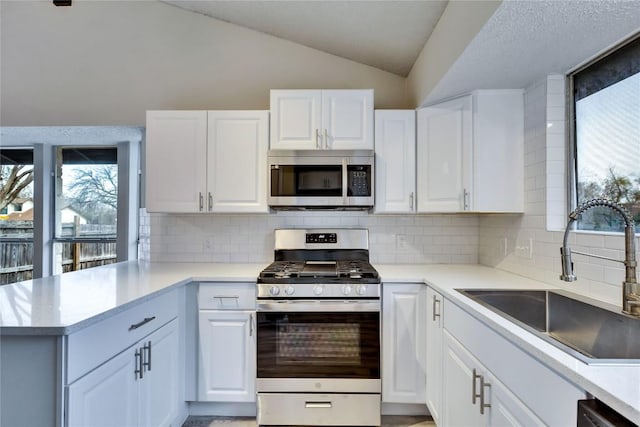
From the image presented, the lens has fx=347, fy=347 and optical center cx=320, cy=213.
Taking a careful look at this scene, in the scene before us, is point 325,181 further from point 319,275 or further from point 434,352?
point 434,352

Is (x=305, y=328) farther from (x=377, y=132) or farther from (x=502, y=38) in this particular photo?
(x=502, y=38)

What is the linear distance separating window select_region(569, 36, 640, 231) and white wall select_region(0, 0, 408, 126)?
4.04ft

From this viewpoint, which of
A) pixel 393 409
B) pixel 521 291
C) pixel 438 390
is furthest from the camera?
pixel 393 409

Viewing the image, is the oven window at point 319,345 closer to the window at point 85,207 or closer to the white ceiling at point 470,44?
the white ceiling at point 470,44

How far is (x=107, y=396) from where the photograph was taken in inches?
53.7

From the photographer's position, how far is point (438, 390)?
1.91m

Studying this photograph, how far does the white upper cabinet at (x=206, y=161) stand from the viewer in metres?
2.43

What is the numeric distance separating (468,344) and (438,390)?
0.59m

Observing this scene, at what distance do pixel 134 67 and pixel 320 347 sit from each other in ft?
8.30

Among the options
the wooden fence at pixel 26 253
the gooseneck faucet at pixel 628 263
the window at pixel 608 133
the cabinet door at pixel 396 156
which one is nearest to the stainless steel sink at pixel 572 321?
the gooseneck faucet at pixel 628 263

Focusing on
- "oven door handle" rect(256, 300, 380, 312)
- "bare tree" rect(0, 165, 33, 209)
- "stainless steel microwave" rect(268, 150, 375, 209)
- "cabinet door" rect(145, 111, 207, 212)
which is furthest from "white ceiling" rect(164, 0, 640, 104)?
"bare tree" rect(0, 165, 33, 209)

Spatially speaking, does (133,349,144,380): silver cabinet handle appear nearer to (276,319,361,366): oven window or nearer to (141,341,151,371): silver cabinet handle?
(141,341,151,371): silver cabinet handle

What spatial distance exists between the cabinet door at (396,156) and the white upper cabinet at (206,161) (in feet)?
2.62

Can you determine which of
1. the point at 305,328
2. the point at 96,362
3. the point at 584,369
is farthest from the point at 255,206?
the point at 584,369
